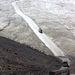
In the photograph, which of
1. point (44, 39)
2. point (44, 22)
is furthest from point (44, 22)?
point (44, 39)

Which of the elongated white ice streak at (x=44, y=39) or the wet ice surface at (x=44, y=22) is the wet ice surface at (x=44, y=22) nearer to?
the wet ice surface at (x=44, y=22)

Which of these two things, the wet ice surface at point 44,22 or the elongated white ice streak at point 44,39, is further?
the wet ice surface at point 44,22

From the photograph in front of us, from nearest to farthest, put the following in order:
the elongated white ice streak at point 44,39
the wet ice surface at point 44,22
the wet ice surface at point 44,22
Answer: the elongated white ice streak at point 44,39
the wet ice surface at point 44,22
the wet ice surface at point 44,22

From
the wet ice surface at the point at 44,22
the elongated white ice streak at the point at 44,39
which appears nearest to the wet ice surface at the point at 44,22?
the wet ice surface at the point at 44,22

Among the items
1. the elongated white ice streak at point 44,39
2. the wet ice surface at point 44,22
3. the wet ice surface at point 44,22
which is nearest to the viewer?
the elongated white ice streak at point 44,39

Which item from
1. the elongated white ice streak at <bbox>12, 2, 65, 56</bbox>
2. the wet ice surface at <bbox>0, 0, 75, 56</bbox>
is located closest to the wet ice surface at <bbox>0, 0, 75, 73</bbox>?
the wet ice surface at <bbox>0, 0, 75, 56</bbox>

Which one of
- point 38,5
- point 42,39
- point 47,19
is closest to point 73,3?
point 38,5

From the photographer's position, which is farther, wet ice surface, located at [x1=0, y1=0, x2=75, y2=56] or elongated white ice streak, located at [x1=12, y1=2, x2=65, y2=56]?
wet ice surface, located at [x1=0, y1=0, x2=75, y2=56]

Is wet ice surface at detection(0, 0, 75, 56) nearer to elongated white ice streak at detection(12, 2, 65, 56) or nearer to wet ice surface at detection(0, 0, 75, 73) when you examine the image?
wet ice surface at detection(0, 0, 75, 73)

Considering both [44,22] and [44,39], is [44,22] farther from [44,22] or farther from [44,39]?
[44,39]
